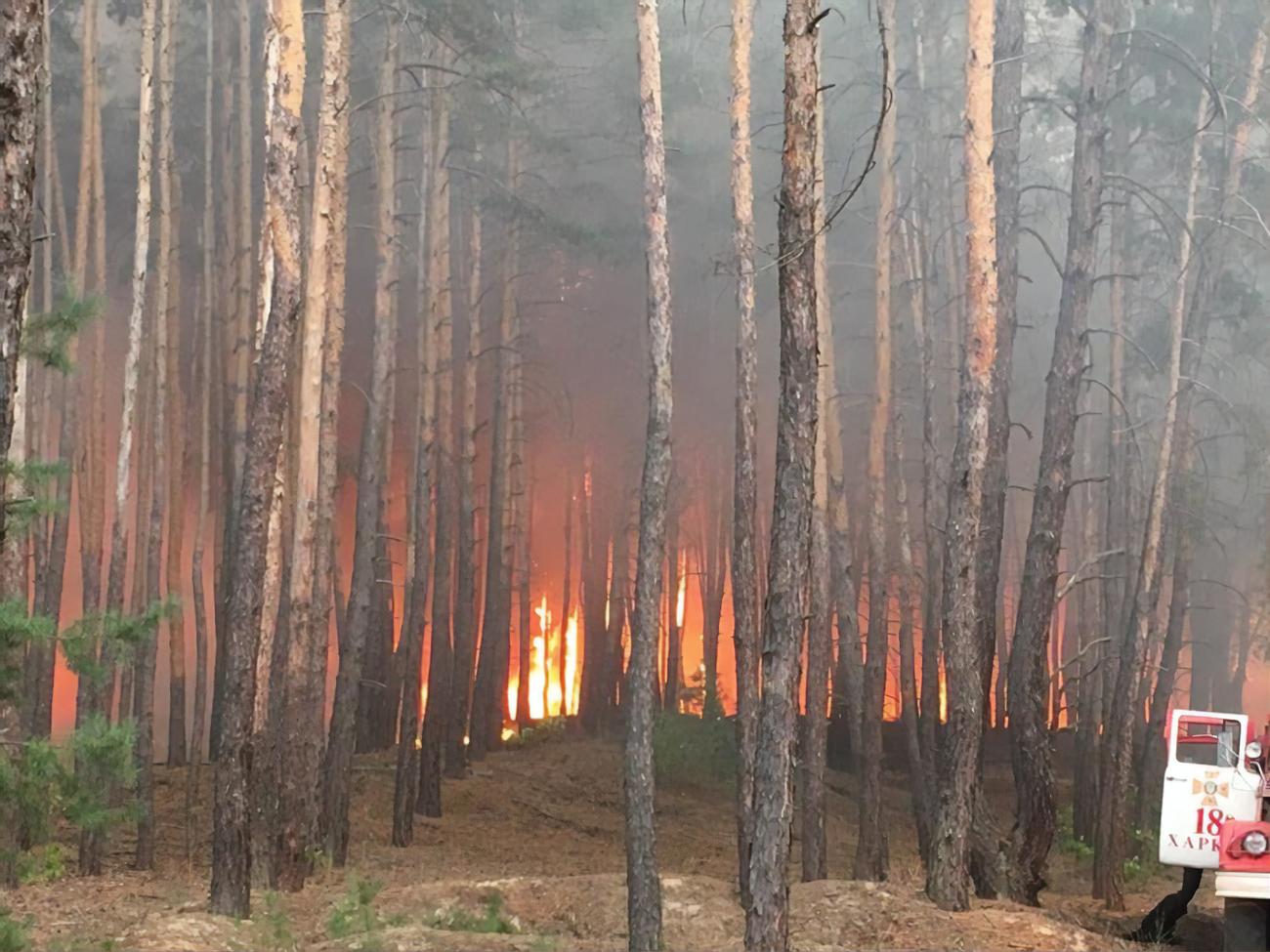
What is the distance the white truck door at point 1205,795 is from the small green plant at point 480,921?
620 cm

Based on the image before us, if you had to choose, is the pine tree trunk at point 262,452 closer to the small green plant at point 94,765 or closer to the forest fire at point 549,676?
the small green plant at point 94,765

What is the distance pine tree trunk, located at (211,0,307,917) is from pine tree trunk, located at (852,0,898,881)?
29.4 ft

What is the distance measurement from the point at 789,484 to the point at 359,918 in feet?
19.3

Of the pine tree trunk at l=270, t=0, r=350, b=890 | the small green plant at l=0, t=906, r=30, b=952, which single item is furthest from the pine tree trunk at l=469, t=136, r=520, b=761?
the small green plant at l=0, t=906, r=30, b=952

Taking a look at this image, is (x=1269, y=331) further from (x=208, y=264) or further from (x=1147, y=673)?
(x=208, y=264)

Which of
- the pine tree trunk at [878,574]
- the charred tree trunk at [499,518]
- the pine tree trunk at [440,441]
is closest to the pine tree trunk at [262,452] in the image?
the pine tree trunk at [440,441]

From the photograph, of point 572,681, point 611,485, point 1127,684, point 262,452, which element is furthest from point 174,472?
point 572,681

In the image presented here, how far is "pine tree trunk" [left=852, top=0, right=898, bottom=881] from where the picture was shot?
1905cm

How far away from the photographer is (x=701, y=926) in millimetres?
14359

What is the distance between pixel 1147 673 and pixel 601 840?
11.8 m

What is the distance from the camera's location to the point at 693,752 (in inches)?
1163

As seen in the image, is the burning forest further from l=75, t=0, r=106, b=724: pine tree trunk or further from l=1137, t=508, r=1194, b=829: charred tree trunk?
l=1137, t=508, r=1194, b=829: charred tree trunk

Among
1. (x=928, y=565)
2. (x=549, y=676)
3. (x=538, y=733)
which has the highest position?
(x=928, y=565)

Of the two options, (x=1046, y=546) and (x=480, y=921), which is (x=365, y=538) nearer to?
(x=480, y=921)
